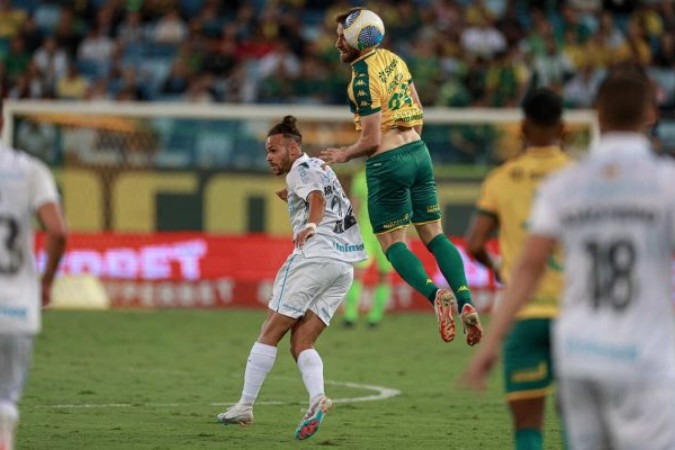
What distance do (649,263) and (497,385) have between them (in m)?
8.71

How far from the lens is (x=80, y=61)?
2745cm

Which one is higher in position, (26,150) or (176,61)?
(176,61)

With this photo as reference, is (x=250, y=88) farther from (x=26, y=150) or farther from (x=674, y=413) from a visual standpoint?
(x=674, y=413)

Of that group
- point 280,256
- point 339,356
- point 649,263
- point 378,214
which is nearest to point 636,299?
point 649,263

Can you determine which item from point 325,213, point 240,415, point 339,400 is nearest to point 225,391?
point 339,400

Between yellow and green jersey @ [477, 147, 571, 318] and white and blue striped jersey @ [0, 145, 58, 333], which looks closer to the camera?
white and blue striped jersey @ [0, 145, 58, 333]

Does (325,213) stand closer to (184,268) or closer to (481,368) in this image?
(481,368)

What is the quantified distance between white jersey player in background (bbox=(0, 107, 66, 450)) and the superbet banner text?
617 inches

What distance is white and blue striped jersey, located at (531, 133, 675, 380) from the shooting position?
217 inches

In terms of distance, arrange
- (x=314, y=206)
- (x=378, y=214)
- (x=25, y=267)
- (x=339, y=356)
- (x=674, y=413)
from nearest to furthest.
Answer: (x=674, y=413)
(x=25, y=267)
(x=314, y=206)
(x=378, y=214)
(x=339, y=356)

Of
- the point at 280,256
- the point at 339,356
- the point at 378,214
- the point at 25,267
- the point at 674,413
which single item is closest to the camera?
the point at 674,413

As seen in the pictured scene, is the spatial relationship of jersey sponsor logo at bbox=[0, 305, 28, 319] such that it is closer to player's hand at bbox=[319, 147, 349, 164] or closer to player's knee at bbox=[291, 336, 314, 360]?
player's knee at bbox=[291, 336, 314, 360]

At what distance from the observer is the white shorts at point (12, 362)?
22.2ft

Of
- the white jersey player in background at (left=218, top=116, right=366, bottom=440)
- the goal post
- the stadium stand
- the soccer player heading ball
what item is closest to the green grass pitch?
the white jersey player in background at (left=218, top=116, right=366, bottom=440)
